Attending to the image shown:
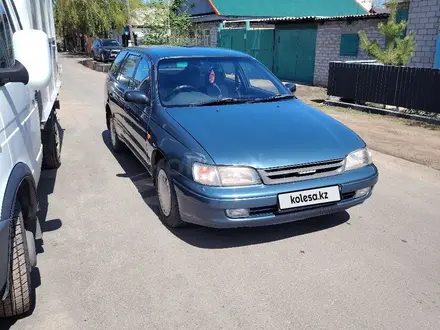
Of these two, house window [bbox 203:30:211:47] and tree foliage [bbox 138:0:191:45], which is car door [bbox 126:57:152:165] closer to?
tree foliage [bbox 138:0:191:45]

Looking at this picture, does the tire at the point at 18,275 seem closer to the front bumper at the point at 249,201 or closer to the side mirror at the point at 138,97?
the front bumper at the point at 249,201

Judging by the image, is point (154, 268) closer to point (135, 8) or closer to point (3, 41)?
point (3, 41)

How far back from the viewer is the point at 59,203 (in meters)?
4.66

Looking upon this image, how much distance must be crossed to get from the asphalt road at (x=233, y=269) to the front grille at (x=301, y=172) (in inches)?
25.7

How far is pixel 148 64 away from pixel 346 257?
300 cm

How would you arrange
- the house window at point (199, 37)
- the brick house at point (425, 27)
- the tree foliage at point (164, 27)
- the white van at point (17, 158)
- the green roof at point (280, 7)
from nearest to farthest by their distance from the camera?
the white van at point (17, 158)
the brick house at point (425, 27)
the tree foliage at point (164, 27)
the house window at point (199, 37)
the green roof at point (280, 7)

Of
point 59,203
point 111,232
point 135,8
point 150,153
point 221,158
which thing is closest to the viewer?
point 221,158

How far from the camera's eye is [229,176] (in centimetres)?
330

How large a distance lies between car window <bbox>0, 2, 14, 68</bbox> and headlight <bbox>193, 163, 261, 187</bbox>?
1.58m

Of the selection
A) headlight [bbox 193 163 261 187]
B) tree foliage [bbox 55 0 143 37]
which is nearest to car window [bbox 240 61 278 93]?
headlight [bbox 193 163 261 187]

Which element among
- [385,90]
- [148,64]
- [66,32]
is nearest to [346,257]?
[148,64]

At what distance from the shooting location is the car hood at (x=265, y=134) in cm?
338

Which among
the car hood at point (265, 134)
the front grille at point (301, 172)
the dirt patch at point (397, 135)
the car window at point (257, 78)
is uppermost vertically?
the car window at point (257, 78)

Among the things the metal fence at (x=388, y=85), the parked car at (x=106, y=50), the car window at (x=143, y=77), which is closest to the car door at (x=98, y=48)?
the parked car at (x=106, y=50)
